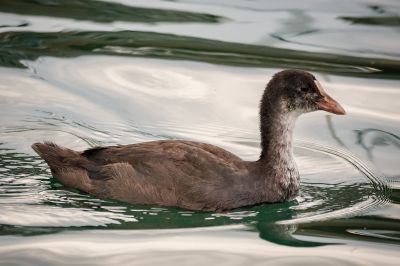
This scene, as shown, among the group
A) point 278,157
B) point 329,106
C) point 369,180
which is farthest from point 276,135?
point 369,180

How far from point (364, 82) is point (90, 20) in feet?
12.2

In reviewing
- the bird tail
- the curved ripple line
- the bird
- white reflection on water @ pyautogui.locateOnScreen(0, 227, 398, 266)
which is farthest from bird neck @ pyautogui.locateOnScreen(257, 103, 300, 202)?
the bird tail

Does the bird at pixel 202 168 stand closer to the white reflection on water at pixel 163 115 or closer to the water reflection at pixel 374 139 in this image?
the white reflection on water at pixel 163 115

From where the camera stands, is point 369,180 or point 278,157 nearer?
point 278,157

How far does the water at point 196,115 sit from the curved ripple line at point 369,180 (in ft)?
0.07

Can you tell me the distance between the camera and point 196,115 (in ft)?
38.0

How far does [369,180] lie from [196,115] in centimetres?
224

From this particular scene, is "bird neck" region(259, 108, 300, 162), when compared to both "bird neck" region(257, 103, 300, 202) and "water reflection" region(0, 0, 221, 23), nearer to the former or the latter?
"bird neck" region(257, 103, 300, 202)

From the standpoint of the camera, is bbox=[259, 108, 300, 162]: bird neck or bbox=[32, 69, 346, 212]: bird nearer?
bbox=[32, 69, 346, 212]: bird

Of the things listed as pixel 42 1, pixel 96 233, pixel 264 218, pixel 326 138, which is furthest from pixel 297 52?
pixel 96 233

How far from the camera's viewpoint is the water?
8289 millimetres

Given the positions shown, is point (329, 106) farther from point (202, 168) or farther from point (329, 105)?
point (202, 168)

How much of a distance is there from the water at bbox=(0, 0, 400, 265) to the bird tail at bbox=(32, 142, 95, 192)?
0.09 meters

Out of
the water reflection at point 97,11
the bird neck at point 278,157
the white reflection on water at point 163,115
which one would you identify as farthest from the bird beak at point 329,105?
the water reflection at point 97,11
